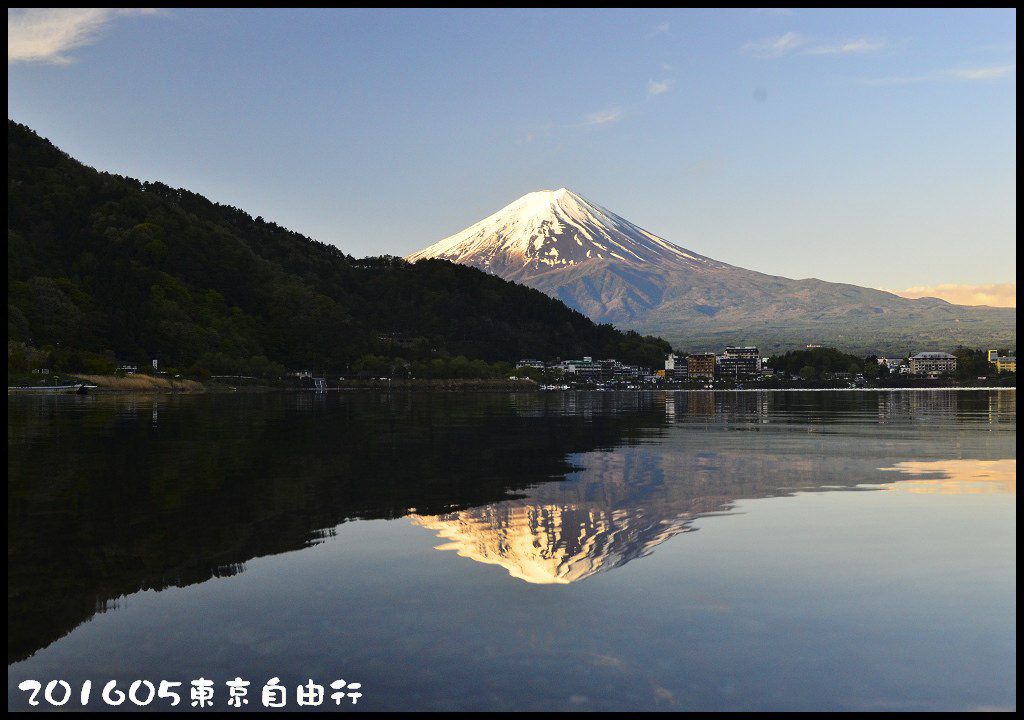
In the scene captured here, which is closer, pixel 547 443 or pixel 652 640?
pixel 652 640

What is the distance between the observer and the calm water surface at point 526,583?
10.2 m

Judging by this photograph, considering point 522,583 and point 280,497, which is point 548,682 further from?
point 280,497

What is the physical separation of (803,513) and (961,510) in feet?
11.8

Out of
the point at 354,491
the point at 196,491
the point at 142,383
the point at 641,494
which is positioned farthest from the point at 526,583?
the point at 142,383

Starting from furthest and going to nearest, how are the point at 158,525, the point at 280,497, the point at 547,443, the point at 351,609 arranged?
1. the point at 547,443
2. the point at 280,497
3. the point at 158,525
4. the point at 351,609

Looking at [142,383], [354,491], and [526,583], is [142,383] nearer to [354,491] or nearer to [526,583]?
[354,491]

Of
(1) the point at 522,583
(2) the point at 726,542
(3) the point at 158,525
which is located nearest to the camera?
(1) the point at 522,583

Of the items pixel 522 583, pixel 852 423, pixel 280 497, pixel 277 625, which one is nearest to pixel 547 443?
pixel 280 497

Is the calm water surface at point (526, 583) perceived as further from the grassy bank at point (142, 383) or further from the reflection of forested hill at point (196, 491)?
the grassy bank at point (142, 383)

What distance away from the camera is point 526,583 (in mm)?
14336

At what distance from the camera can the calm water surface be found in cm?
1017

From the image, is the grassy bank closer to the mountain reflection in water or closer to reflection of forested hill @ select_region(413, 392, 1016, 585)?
the mountain reflection in water

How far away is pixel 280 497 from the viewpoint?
75.5ft

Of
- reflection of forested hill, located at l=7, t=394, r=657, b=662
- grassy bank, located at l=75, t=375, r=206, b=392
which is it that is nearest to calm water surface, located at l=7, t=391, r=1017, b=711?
reflection of forested hill, located at l=7, t=394, r=657, b=662
